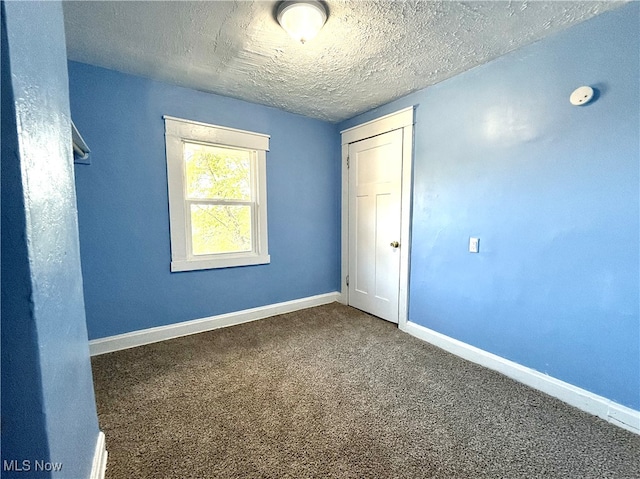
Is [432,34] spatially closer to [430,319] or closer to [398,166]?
[398,166]

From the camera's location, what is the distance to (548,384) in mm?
1779

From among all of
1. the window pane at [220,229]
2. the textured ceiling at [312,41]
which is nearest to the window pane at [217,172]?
the window pane at [220,229]

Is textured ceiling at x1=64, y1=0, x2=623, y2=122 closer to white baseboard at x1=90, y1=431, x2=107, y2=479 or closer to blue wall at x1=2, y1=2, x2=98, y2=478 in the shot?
blue wall at x1=2, y1=2, x2=98, y2=478

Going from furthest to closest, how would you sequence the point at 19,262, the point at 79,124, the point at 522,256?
the point at 79,124 < the point at 522,256 < the point at 19,262

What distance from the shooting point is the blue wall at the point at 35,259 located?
555 millimetres

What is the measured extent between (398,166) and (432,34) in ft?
3.80

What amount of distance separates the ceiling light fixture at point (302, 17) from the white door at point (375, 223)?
1.41 meters

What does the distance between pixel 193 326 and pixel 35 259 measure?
2.25 m

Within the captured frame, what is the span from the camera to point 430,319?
99.3 inches

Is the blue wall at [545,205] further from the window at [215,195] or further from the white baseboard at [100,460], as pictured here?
the white baseboard at [100,460]

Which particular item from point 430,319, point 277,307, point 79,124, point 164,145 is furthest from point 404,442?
point 79,124

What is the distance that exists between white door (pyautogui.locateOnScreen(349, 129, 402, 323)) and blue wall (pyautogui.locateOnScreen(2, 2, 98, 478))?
8.22 feet
